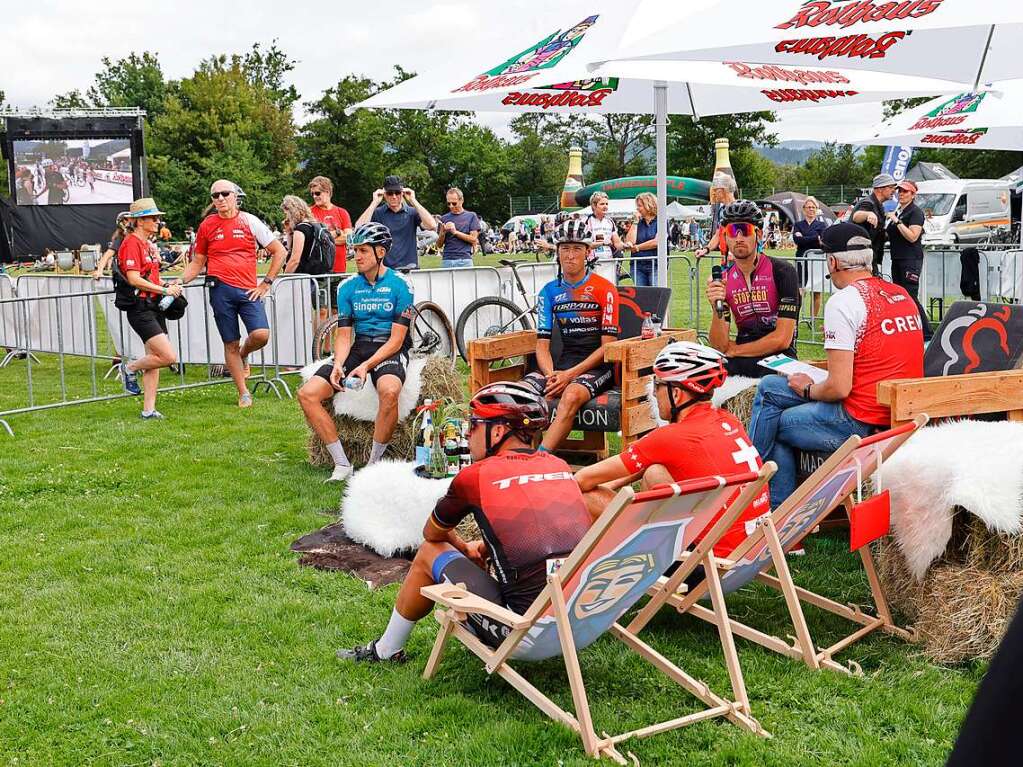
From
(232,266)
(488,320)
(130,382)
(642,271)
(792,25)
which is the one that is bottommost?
(130,382)

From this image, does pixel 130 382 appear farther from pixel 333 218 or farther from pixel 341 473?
pixel 341 473

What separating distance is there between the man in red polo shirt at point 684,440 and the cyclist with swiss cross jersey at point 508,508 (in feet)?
1.47

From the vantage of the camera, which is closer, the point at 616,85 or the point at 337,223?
the point at 616,85

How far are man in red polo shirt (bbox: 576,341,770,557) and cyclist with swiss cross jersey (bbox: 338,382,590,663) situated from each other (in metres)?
0.45

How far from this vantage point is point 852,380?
5641mm

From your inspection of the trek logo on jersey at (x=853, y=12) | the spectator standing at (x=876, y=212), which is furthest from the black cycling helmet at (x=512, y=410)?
the spectator standing at (x=876, y=212)

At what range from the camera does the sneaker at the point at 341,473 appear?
26.0 ft

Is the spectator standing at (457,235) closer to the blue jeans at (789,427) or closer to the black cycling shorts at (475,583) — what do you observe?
the blue jeans at (789,427)

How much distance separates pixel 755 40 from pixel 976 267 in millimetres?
10891

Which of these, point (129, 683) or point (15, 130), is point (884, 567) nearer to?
point (129, 683)

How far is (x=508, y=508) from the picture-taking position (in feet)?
13.4

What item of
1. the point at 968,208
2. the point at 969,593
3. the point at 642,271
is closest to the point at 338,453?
the point at 969,593

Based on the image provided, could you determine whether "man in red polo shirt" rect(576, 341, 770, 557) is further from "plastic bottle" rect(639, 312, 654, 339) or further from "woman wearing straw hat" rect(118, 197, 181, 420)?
"woman wearing straw hat" rect(118, 197, 181, 420)

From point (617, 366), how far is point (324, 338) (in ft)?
14.1
